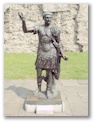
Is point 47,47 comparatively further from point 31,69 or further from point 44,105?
point 31,69

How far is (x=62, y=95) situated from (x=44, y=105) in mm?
1314

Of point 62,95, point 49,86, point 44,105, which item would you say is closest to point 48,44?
point 49,86

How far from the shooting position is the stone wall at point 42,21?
14.0 m

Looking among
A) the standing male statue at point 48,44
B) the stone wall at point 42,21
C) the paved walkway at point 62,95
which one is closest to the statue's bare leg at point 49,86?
the standing male statue at point 48,44

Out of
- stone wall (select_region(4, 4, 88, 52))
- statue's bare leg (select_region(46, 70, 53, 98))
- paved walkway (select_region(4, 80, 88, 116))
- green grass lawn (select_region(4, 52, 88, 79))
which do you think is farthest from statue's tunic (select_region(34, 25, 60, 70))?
stone wall (select_region(4, 4, 88, 52))

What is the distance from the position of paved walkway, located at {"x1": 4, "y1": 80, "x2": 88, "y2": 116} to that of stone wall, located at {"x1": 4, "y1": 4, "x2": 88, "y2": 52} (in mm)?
6620

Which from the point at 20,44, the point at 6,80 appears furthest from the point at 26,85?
the point at 20,44

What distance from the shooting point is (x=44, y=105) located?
16.9 feet

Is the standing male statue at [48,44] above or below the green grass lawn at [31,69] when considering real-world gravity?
above

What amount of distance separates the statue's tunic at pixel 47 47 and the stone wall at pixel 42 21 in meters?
9.01

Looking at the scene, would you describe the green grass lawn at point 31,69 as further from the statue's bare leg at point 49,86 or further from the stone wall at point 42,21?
the statue's bare leg at point 49,86

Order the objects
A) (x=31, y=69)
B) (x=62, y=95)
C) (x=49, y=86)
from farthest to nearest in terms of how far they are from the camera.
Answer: (x=31, y=69), (x=62, y=95), (x=49, y=86)

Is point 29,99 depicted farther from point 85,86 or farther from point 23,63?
point 23,63

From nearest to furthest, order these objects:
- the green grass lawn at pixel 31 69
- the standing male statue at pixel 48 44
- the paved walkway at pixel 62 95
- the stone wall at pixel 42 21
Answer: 1. the standing male statue at pixel 48 44
2. the paved walkway at pixel 62 95
3. the green grass lawn at pixel 31 69
4. the stone wall at pixel 42 21
